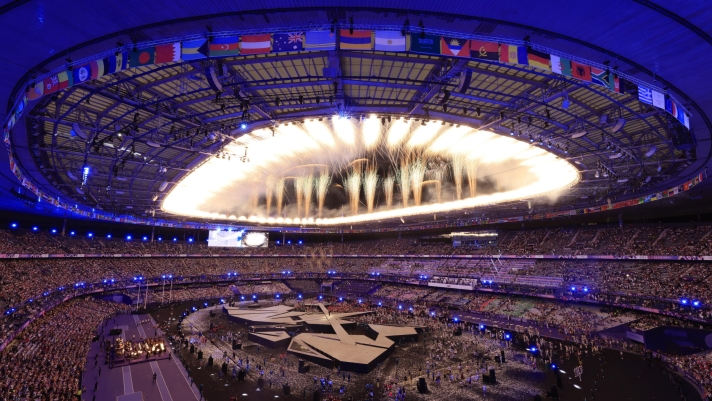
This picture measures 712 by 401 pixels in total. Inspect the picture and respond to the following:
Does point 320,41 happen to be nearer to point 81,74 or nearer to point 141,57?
point 141,57

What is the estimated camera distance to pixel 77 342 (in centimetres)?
2744

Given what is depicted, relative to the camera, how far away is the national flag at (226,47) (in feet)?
34.9

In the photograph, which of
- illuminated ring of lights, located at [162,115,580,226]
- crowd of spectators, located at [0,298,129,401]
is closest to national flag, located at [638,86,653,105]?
illuminated ring of lights, located at [162,115,580,226]

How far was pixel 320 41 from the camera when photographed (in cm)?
1034

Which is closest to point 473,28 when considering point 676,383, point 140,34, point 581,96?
point 581,96

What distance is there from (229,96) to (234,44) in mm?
7668

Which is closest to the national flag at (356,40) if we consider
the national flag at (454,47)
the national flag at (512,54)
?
the national flag at (454,47)

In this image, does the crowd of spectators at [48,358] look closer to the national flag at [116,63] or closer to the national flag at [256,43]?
the national flag at [116,63]

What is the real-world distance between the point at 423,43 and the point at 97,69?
10.8 metres

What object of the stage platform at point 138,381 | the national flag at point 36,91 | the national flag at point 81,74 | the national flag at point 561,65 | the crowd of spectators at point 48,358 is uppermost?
the national flag at point 561,65

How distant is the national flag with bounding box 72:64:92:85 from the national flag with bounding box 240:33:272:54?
551 centimetres

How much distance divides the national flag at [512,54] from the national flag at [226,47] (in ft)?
27.3

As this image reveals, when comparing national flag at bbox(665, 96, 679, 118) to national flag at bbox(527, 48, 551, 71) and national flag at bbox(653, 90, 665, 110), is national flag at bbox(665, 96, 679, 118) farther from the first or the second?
national flag at bbox(527, 48, 551, 71)

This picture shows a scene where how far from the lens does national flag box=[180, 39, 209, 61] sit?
10.8 metres
